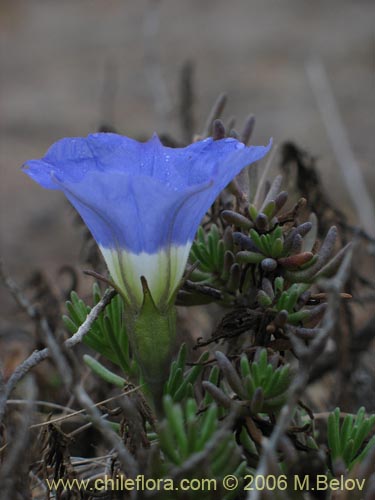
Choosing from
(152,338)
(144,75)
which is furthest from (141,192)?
(144,75)

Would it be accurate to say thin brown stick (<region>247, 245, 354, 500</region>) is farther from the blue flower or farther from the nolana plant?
the blue flower

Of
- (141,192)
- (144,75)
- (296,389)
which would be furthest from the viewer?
(144,75)

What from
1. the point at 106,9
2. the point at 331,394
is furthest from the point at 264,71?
the point at 331,394

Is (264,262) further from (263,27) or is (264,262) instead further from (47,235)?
(263,27)

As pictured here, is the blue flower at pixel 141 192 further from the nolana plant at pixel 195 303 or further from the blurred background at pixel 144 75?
the blurred background at pixel 144 75

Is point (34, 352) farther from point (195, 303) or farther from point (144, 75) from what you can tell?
point (144, 75)

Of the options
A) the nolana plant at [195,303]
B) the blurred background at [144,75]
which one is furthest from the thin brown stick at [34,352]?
the blurred background at [144,75]

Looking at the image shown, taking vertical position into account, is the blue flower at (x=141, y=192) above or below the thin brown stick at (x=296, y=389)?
above
